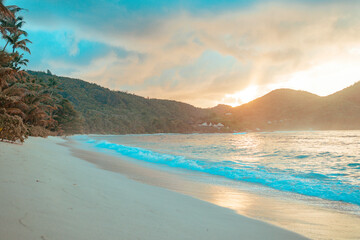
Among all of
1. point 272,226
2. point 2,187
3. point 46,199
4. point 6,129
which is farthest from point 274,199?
point 6,129

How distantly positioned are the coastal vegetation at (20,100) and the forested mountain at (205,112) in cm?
3560

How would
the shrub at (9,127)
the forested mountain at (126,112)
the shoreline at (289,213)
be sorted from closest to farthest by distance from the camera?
the shoreline at (289,213) → the shrub at (9,127) → the forested mountain at (126,112)

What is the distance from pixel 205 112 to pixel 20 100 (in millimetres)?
119929

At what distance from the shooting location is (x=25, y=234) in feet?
5.86

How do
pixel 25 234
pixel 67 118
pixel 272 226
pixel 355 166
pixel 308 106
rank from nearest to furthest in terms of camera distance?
pixel 25 234
pixel 272 226
pixel 355 166
pixel 67 118
pixel 308 106

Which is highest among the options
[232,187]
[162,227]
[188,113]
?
[188,113]

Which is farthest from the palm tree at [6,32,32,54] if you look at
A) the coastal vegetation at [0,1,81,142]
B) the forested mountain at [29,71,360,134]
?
the forested mountain at [29,71,360,134]

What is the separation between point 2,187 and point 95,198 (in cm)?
124

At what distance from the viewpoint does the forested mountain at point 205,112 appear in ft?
274

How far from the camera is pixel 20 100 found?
20219 mm

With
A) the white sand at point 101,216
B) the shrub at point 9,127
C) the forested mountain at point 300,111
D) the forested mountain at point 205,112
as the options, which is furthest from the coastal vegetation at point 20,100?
the forested mountain at point 300,111

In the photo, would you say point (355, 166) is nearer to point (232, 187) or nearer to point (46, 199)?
point (232, 187)

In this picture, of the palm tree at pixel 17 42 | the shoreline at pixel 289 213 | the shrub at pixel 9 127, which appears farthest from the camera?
the palm tree at pixel 17 42

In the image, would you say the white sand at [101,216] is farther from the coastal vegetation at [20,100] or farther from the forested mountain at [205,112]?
the forested mountain at [205,112]
